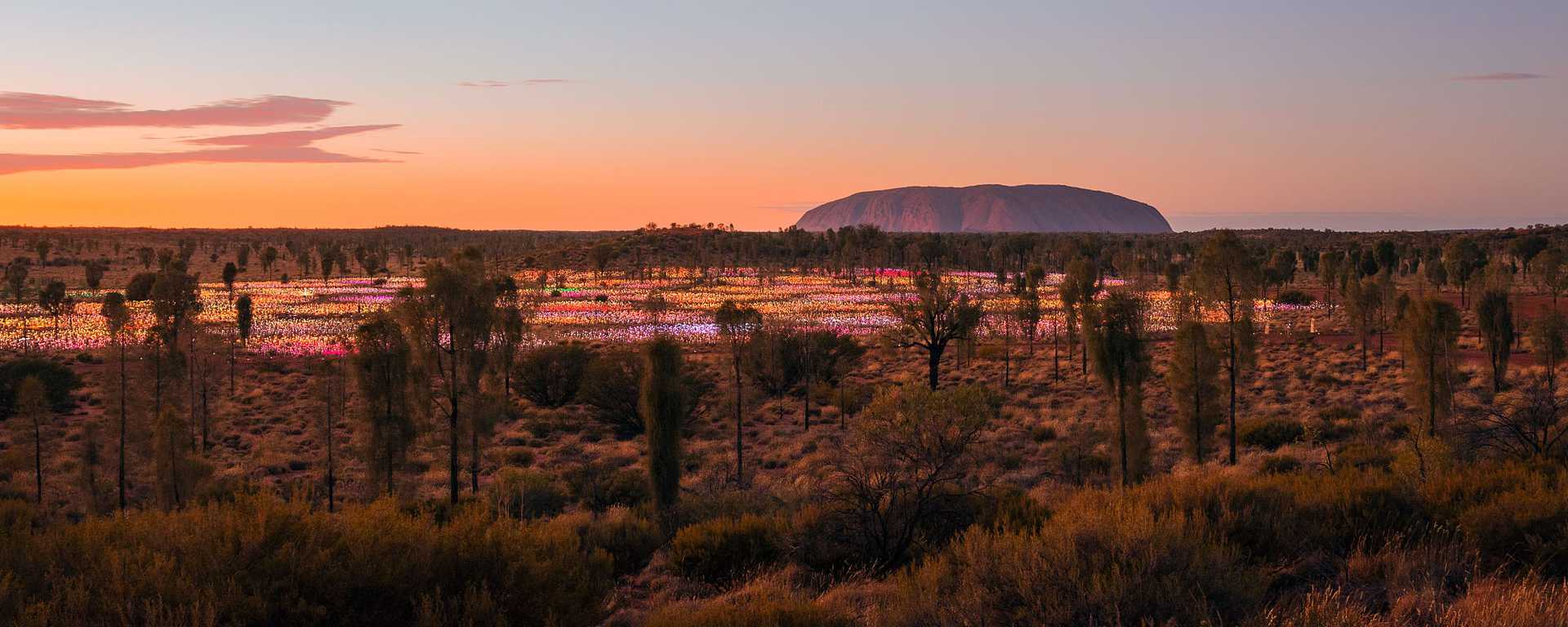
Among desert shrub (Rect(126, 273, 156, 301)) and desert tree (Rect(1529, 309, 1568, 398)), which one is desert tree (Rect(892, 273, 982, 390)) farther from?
desert shrub (Rect(126, 273, 156, 301))

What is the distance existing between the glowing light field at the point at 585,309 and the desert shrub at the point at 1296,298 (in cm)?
743

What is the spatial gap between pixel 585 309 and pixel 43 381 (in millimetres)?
43700

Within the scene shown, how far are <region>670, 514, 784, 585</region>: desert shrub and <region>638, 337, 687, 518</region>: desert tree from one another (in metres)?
7.79

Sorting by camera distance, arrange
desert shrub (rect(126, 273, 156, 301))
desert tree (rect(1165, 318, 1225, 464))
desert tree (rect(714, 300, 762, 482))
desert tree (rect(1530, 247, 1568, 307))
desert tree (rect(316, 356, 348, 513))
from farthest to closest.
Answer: desert shrub (rect(126, 273, 156, 301))
desert tree (rect(1530, 247, 1568, 307))
desert tree (rect(714, 300, 762, 482))
desert tree (rect(1165, 318, 1225, 464))
desert tree (rect(316, 356, 348, 513))

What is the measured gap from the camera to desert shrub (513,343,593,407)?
4125 cm

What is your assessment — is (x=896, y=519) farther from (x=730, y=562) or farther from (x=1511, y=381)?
(x=1511, y=381)

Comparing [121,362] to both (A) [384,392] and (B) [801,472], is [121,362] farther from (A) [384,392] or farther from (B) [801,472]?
(B) [801,472]

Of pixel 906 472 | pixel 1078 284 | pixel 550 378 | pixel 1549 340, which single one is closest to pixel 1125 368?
pixel 906 472

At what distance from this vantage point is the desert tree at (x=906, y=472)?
1225 centimetres

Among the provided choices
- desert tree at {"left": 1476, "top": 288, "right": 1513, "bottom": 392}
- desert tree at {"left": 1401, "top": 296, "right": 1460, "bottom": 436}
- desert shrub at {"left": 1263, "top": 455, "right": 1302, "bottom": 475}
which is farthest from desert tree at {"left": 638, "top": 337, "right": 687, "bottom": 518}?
desert tree at {"left": 1476, "top": 288, "right": 1513, "bottom": 392}

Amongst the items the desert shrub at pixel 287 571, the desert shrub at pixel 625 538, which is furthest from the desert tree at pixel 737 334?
the desert shrub at pixel 287 571

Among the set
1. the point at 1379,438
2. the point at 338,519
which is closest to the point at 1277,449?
the point at 1379,438

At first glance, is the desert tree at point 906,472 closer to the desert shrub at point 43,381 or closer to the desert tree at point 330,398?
the desert tree at point 330,398

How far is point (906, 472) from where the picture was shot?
13.8 m
